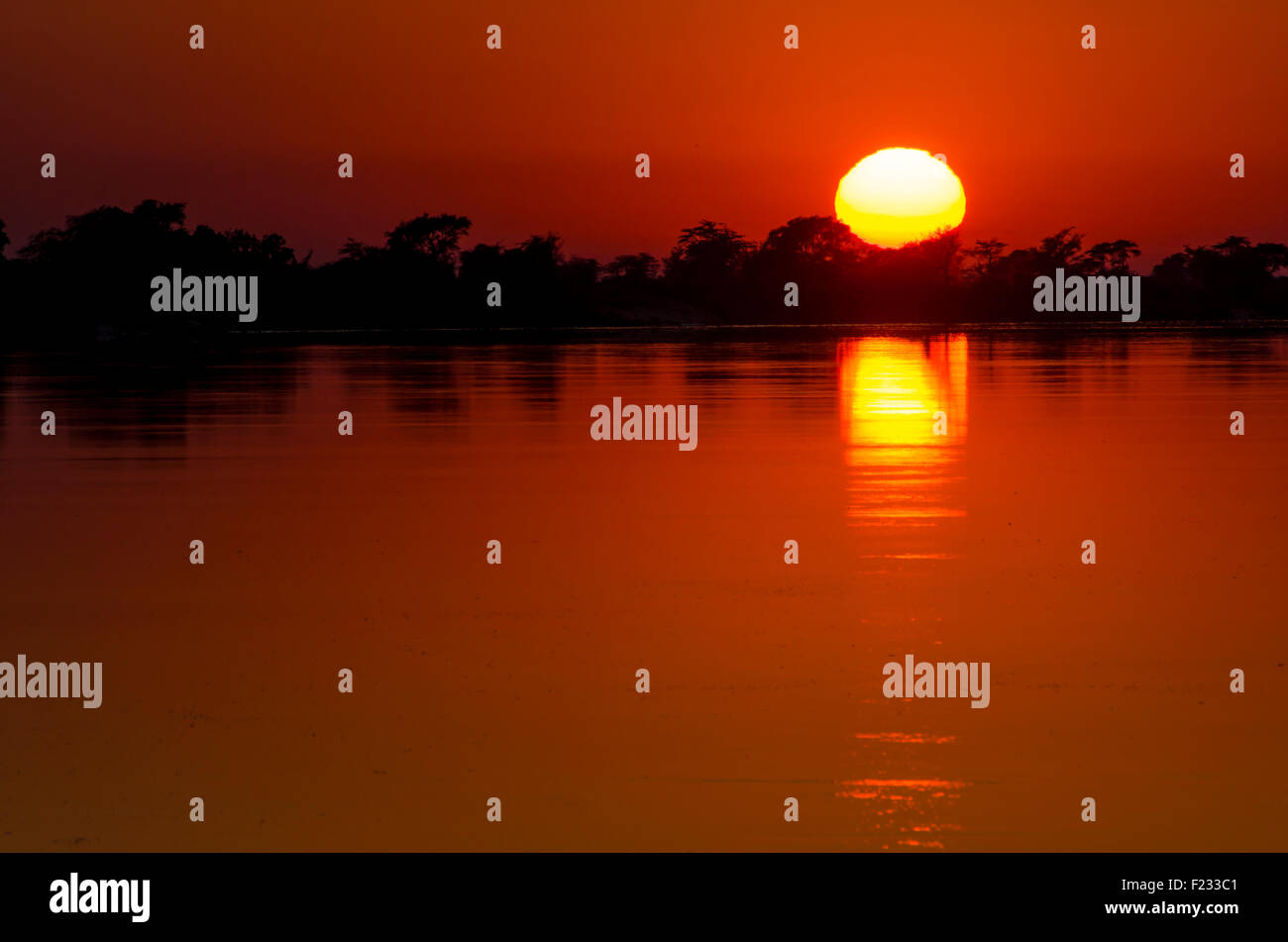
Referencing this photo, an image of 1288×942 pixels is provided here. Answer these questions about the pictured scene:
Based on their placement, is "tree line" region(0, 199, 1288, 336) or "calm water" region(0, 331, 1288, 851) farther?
"tree line" region(0, 199, 1288, 336)

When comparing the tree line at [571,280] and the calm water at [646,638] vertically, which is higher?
the tree line at [571,280]

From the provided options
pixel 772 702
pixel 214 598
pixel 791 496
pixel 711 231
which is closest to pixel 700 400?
pixel 791 496

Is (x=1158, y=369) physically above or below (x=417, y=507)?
above

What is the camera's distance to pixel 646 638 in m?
10.3

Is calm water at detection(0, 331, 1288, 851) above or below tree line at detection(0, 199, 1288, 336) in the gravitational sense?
below

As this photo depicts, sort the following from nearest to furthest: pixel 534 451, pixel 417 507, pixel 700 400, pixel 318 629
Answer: pixel 318 629 < pixel 417 507 < pixel 534 451 < pixel 700 400

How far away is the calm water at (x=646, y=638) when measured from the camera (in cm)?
734

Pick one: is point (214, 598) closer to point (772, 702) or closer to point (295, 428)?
point (772, 702)

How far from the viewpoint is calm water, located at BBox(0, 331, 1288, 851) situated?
7344 millimetres

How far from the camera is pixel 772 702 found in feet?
28.9

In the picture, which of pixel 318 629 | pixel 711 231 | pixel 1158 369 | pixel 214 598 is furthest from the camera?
pixel 711 231

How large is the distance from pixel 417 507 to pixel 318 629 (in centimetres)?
522

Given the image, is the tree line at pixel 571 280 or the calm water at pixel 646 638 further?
the tree line at pixel 571 280

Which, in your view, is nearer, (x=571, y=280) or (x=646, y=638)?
(x=646, y=638)
